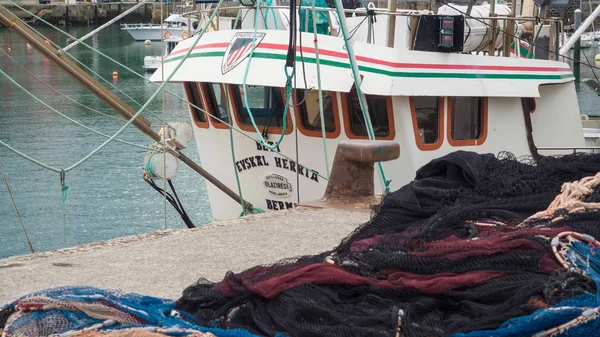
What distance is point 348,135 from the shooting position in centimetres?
999

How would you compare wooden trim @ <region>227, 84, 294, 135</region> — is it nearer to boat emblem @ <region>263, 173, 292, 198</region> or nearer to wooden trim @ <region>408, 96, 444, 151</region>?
boat emblem @ <region>263, 173, 292, 198</region>

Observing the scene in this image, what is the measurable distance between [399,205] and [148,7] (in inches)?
3140

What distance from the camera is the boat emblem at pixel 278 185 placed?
1047 cm

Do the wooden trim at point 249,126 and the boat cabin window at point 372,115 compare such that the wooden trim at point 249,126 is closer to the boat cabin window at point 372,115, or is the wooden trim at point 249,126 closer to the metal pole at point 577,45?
the boat cabin window at point 372,115

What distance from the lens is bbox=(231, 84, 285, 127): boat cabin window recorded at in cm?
1045

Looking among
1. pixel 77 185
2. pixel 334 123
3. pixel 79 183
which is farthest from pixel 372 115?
pixel 79 183

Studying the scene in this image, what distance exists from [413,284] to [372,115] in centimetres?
636

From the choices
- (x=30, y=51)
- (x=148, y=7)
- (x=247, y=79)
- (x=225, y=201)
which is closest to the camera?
(x=247, y=79)

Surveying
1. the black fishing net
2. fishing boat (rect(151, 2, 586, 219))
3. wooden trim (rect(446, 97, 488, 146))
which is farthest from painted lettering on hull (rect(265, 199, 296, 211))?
the black fishing net

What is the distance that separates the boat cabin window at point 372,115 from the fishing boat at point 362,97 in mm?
13

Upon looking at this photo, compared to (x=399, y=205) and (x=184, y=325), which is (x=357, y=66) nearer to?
(x=399, y=205)

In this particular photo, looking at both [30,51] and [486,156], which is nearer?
[486,156]

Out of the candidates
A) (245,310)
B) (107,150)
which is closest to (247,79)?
(245,310)

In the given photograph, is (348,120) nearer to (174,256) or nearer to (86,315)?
(174,256)
